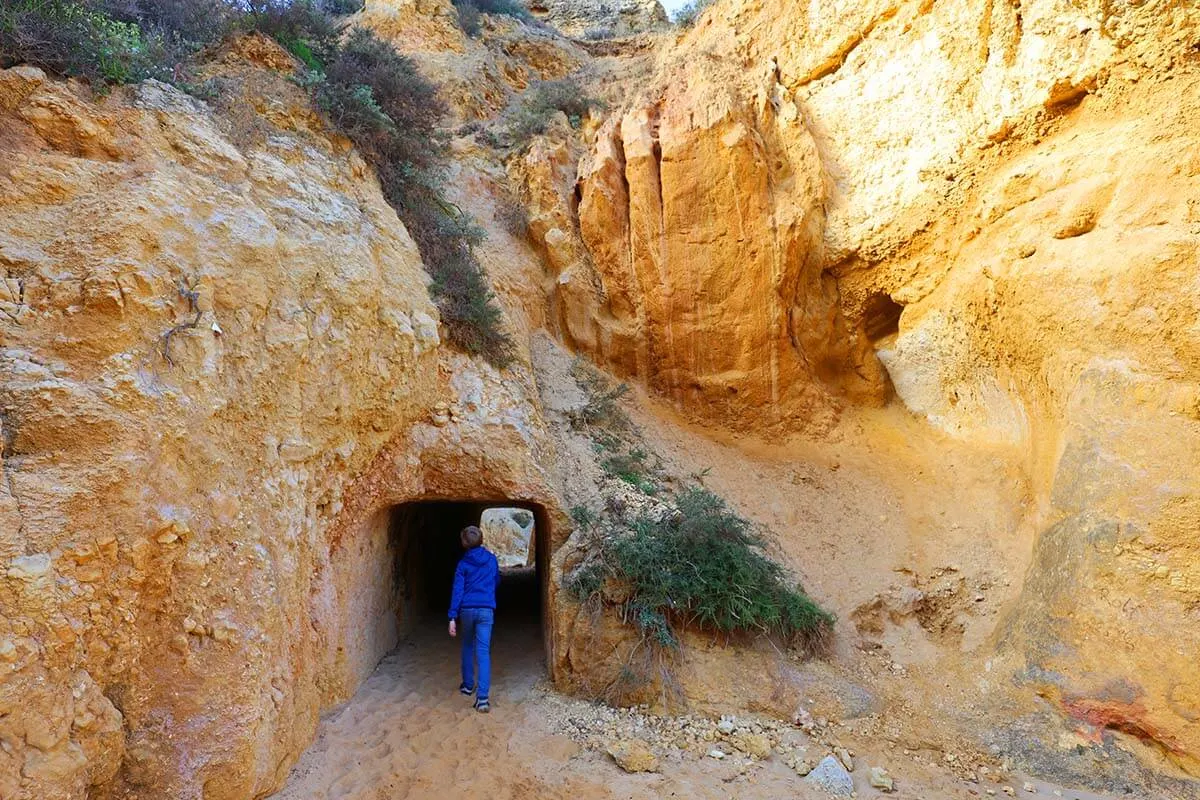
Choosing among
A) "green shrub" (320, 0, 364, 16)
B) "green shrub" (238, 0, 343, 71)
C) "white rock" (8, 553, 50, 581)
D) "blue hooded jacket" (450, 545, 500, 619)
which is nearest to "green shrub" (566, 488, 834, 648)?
"blue hooded jacket" (450, 545, 500, 619)

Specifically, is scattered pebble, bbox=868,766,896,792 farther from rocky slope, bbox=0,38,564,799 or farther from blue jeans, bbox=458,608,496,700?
rocky slope, bbox=0,38,564,799

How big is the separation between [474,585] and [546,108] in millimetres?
7889

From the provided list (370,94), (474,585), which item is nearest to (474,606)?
(474,585)

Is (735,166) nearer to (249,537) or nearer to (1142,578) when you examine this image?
(1142,578)

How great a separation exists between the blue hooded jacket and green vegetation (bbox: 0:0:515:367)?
2026mm

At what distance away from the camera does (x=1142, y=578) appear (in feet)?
14.6

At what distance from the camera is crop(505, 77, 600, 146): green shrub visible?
31.7ft

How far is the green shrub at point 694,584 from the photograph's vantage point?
5129 mm

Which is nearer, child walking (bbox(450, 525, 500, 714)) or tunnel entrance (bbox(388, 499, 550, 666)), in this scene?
child walking (bbox(450, 525, 500, 714))

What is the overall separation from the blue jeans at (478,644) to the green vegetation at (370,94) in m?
2.42

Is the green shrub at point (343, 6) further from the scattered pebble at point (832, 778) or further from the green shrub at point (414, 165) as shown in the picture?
the scattered pebble at point (832, 778)

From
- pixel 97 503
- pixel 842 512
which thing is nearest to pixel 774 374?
pixel 842 512

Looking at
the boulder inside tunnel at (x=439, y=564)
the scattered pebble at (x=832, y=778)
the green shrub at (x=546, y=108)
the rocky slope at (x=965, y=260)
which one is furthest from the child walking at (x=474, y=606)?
the green shrub at (x=546, y=108)

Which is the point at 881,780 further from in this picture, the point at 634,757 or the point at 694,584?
the point at 694,584
